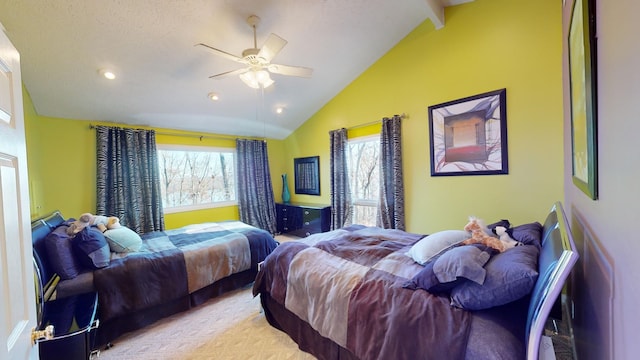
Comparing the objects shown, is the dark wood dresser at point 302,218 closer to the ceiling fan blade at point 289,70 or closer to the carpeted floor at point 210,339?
the carpeted floor at point 210,339

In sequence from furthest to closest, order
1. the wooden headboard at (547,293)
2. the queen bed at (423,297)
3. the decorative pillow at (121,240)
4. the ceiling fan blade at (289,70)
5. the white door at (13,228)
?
1. the ceiling fan blade at (289,70)
2. the decorative pillow at (121,240)
3. the queen bed at (423,297)
4. the wooden headboard at (547,293)
5. the white door at (13,228)

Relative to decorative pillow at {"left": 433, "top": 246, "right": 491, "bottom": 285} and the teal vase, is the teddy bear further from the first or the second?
the teal vase

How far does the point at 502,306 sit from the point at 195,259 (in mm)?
2555

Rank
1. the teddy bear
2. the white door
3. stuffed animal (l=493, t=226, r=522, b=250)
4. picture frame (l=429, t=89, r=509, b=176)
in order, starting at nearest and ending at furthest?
the white door < stuffed animal (l=493, t=226, r=522, b=250) < the teddy bear < picture frame (l=429, t=89, r=509, b=176)

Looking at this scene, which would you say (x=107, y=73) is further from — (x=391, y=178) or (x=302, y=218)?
(x=391, y=178)

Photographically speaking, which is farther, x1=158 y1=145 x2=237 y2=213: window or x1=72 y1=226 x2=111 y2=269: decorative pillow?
x1=158 y1=145 x2=237 y2=213: window

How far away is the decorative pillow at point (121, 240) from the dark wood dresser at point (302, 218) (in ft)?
8.96

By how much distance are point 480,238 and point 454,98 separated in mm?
2066

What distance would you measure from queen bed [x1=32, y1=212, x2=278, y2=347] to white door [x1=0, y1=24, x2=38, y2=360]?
1.06 meters

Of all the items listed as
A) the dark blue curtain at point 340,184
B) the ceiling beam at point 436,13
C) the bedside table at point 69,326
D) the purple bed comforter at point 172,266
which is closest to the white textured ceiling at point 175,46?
the ceiling beam at point 436,13

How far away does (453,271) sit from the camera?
1.28 metres

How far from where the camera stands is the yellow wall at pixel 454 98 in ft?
8.07

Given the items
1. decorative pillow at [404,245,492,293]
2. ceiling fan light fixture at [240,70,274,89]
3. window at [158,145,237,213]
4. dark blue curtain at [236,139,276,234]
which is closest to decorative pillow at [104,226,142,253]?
window at [158,145,237,213]

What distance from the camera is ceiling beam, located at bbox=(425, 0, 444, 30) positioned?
279cm
